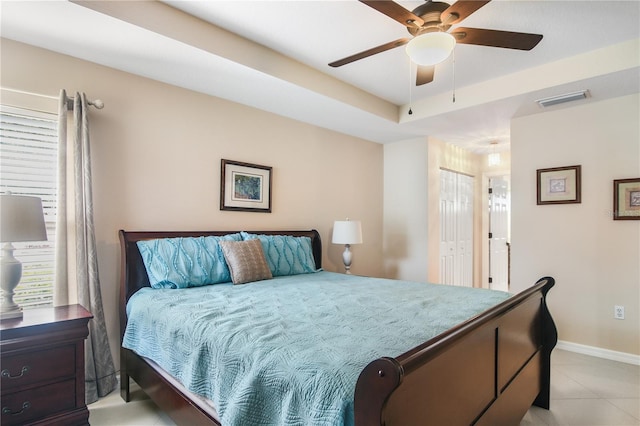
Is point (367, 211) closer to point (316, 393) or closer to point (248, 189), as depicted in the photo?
point (248, 189)

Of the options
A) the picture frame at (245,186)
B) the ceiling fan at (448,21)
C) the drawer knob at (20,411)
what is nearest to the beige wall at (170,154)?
Answer: the picture frame at (245,186)

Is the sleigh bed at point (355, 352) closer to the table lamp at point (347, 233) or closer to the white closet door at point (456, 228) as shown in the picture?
the table lamp at point (347, 233)

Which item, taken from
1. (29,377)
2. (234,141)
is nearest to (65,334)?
(29,377)

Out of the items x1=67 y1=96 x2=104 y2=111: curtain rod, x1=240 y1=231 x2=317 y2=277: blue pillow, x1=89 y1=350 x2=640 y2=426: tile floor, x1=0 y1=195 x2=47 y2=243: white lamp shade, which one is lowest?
x1=89 y1=350 x2=640 y2=426: tile floor

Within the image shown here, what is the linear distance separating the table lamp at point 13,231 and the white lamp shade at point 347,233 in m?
2.70

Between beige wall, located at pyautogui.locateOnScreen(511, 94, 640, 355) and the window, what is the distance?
14.1 ft

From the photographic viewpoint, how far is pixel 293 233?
3789 mm

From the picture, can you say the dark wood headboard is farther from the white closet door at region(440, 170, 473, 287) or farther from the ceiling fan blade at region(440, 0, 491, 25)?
the white closet door at region(440, 170, 473, 287)

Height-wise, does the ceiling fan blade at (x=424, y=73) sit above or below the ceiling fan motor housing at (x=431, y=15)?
below

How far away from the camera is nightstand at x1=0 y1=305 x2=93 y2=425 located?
1730mm

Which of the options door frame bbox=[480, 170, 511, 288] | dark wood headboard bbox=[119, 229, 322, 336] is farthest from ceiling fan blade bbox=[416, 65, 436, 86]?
door frame bbox=[480, 170, 511, 288]

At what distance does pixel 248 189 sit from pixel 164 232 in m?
0.96

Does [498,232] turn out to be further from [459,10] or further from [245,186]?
[459,10]

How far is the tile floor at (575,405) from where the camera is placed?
7.06 feet
